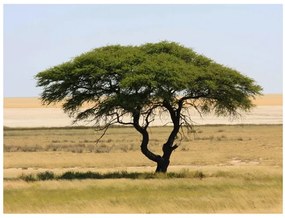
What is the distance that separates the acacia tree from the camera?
30.9 m

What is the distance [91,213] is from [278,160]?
2775cm

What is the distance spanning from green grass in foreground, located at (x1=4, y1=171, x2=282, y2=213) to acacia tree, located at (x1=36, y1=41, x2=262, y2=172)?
418cm

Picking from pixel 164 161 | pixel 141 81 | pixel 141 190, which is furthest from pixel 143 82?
pixel 141 190

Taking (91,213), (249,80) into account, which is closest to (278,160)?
(249,80)

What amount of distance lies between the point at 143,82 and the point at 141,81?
0.89 feet

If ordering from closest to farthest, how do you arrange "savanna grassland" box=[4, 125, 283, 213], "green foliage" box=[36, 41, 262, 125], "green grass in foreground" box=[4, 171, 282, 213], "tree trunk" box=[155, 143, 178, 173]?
1. "green grass in foreground" box=[4, 171, 282, 213]
2. "savanna grassland" box=[4, 125, 283, 213]
3. "green foliage" box=[36, 41, 262, 125]
4. "tree trunk" box=[155, 143, 178, 173]

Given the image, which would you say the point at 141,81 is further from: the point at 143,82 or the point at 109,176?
the point at 109,176

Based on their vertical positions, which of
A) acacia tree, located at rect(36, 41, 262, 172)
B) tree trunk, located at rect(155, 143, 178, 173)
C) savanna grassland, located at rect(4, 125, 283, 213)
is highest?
acacia tree, located at rect(36, 41, 262, 172)

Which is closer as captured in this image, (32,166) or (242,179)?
(242,179)

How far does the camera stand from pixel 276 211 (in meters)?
21.9

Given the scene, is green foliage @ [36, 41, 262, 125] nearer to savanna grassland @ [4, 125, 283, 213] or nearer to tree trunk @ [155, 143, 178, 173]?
tree trunk @ [155, 143, 178, 173]

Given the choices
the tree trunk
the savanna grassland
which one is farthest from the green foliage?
the savanna grassland

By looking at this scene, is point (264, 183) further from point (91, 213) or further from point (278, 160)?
point (278, 160)

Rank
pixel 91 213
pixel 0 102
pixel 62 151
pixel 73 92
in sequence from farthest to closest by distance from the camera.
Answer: pixel 62 151 < pixel 73 92 < pixel 0 102 < pixel 91 213
